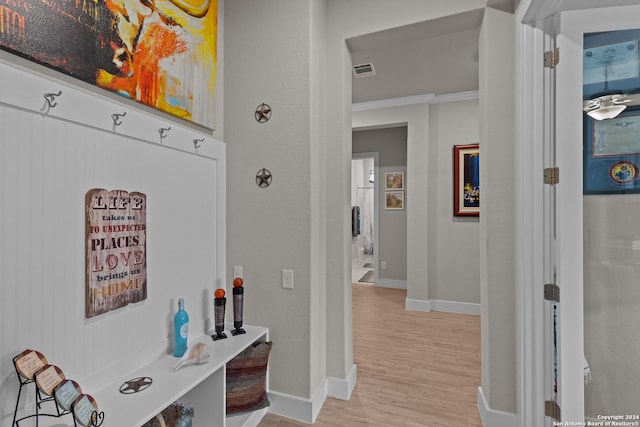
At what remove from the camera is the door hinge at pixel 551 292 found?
5.20 ft

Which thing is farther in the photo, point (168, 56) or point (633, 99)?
point (168, 56)

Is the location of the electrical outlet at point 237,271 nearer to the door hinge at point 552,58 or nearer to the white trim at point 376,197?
the door hinge at point 552,58

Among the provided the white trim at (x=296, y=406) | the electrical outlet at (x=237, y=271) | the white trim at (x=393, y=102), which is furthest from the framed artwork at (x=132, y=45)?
the white trim at (x=393, y=102)

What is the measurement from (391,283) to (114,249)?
460cm

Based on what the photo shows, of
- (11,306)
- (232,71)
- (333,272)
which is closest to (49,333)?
(11,306)

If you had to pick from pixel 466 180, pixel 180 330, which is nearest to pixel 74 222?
pixel 180 330

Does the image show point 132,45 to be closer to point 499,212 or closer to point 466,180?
point 499,212

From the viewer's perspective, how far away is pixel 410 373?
2.50 meters

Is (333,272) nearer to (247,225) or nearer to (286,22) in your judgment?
(247,225)

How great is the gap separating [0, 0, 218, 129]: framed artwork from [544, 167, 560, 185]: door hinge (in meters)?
1.97

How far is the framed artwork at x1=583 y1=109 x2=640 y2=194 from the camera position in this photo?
144 centimetres

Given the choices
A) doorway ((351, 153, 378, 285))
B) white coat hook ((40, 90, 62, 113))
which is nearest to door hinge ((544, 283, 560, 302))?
white coat hook ((40, 90, 62, 113))

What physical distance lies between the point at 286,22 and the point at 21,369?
213 centimetres

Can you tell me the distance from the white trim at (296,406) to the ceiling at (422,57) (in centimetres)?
245
